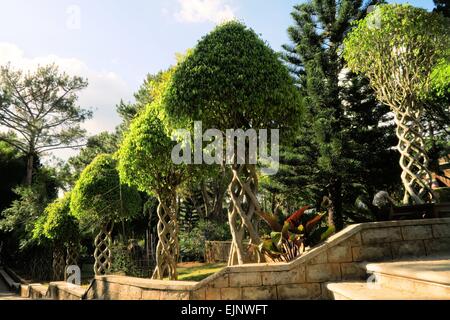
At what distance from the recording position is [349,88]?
601 inches

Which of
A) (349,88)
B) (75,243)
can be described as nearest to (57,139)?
(75,243)

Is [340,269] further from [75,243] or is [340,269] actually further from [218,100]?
[75,243]

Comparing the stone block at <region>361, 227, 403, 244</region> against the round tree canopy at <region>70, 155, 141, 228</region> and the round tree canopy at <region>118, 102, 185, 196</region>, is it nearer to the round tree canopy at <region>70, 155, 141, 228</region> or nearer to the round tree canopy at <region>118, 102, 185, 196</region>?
the round tree canopy at <region>118, 102, 185, 196</region>

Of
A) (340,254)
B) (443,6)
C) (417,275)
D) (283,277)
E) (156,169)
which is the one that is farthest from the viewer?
(443,6)

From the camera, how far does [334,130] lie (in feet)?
48.4

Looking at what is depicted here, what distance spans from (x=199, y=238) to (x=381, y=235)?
13923 millimetres

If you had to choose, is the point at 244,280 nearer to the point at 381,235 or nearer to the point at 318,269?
the point at 318,269

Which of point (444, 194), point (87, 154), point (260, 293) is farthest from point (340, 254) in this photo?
point (87, 154)

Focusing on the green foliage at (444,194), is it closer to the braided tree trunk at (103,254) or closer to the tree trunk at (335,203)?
the tree trunk at (335,203)

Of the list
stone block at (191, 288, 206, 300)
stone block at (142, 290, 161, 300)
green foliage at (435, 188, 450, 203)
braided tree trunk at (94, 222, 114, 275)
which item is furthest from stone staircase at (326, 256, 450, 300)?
braided tree trunk at (94, 222, 114, 275)

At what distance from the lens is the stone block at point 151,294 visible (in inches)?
199

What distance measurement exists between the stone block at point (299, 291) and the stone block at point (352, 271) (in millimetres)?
479

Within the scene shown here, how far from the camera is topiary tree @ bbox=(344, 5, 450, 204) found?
29.2ft

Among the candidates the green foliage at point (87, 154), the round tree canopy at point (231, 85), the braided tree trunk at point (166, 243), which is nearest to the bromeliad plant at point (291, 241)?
the round tree canopy at point (231, 85)
